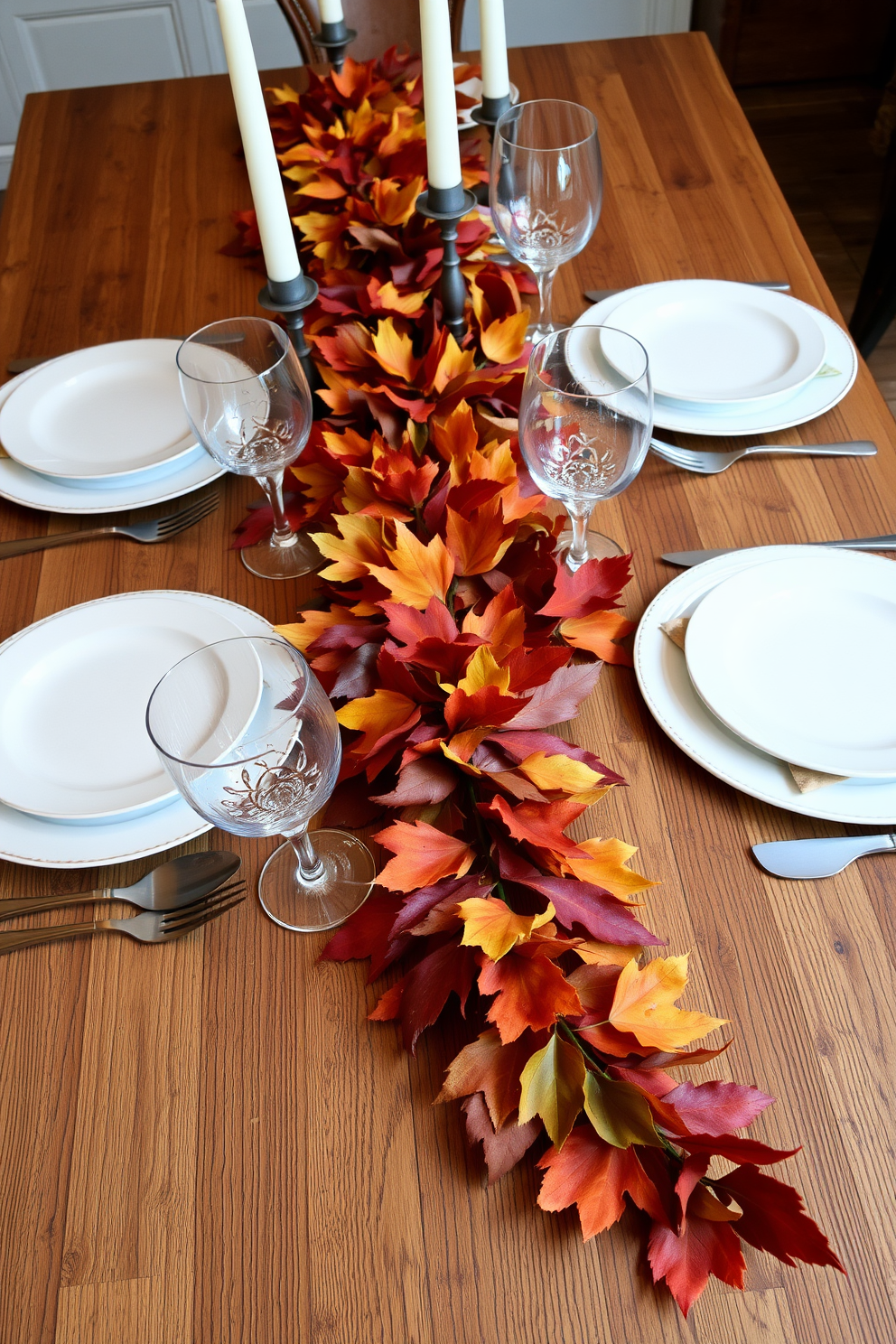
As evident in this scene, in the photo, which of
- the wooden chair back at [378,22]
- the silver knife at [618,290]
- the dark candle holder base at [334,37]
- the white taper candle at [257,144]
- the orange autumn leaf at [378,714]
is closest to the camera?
the orange autumn leaf at [378,714]

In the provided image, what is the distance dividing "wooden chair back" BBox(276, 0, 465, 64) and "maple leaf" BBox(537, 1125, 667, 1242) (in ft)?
5.99

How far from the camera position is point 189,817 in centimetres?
72

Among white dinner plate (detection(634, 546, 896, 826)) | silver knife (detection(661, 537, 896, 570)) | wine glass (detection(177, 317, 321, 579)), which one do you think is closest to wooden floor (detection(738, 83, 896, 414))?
silver knife (detection(661, 537, 896, 570))

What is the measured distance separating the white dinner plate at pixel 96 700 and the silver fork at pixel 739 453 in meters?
Answer: 0.44

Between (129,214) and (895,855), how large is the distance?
126 centimetres

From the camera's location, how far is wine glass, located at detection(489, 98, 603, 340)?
97 centimetres

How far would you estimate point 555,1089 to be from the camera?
22.1 inches

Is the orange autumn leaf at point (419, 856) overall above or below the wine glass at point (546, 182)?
below

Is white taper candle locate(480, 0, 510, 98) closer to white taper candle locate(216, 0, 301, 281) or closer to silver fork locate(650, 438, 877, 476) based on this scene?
white taper candle locate(216, 0, 301, 281)

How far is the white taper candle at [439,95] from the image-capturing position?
2.88 ft

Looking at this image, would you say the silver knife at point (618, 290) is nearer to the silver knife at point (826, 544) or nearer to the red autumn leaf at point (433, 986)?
the silver knife at point (826, 544)

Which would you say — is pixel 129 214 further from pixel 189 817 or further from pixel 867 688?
pixel 867 688

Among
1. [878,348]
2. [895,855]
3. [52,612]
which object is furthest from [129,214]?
[878,348]

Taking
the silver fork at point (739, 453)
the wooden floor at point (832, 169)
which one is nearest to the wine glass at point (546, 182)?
the silver fork at point (739, 453)
